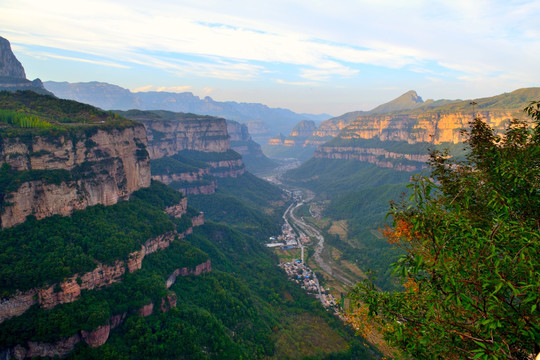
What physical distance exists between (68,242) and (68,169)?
962 centimetres

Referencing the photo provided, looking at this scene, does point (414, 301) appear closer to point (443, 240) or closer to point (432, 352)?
point (432, 352)

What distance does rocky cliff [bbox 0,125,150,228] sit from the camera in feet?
114

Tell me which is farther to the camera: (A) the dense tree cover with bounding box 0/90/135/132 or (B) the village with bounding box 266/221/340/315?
(B) the village with bounding box 266/221/340/315

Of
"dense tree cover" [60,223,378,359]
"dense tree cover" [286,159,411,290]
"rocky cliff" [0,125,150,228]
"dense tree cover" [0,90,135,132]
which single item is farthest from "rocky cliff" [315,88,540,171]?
"dense tree cover" [0,90,135,132]

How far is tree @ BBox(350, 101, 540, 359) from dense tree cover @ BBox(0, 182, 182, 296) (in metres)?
30.7

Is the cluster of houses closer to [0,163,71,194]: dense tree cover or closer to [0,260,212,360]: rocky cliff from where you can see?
Result: [0,260,212,360]: rocky cliff

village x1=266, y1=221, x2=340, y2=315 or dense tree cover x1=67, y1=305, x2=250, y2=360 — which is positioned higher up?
dense tree cover x1=67, y1=305, x2=250, y2=360

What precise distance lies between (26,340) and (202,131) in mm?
129628

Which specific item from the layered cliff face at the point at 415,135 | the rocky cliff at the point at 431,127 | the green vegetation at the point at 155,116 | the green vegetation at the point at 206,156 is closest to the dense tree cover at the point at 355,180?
the layered cliff face at the point at 415,135

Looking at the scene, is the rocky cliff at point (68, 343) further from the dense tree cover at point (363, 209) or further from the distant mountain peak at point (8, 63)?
the distant mountain peak at point (8, 63)

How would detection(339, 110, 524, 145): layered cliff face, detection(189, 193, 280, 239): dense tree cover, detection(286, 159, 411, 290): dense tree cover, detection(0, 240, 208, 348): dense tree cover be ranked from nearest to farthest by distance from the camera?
detection(0, 240, 208, 348): dense tree cover < detection(286, 159, 411, 290): dense tree cover < detection(189, 193, 280, 239): dense tree cover < detection(339, 110, 524, 145): layered cliff face

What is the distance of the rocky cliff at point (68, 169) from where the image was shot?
34.8 m

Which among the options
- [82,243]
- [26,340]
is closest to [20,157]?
[82,243]

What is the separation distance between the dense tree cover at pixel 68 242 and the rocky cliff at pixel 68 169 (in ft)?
4.26
